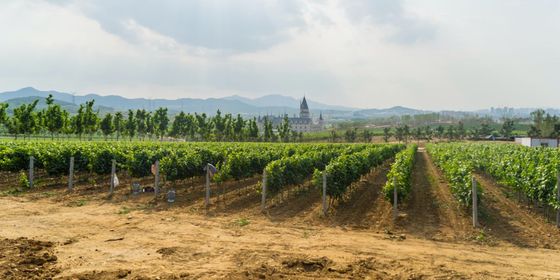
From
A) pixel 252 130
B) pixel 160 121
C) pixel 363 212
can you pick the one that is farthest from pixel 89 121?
pixel 363 212

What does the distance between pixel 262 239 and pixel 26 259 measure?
573 cm

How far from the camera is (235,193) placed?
19.6m

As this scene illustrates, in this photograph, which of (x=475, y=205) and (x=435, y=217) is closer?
(x=475, y=205)

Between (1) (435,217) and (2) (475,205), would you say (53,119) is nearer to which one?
(1) (435,217)

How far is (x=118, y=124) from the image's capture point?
84.8 m

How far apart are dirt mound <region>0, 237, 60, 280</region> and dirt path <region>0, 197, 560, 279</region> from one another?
6.6 inches

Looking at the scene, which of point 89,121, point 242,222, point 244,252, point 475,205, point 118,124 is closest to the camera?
point 244,252

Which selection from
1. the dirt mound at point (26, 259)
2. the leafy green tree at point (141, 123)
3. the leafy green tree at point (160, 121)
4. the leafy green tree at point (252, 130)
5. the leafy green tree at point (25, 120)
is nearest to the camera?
the dirt mound at point (26, 259)

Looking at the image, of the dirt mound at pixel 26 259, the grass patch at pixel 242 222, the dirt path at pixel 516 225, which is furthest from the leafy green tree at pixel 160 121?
the dirt mound at pixel 26 259

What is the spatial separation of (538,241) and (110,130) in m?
75.0

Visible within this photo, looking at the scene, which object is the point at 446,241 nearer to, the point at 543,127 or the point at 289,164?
the point at 289,164

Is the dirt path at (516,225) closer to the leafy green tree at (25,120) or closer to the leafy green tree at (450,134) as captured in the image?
the leafy green tree at (25,120)

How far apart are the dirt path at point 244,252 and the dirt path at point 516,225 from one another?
1.04m

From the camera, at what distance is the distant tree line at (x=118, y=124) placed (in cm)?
6111
